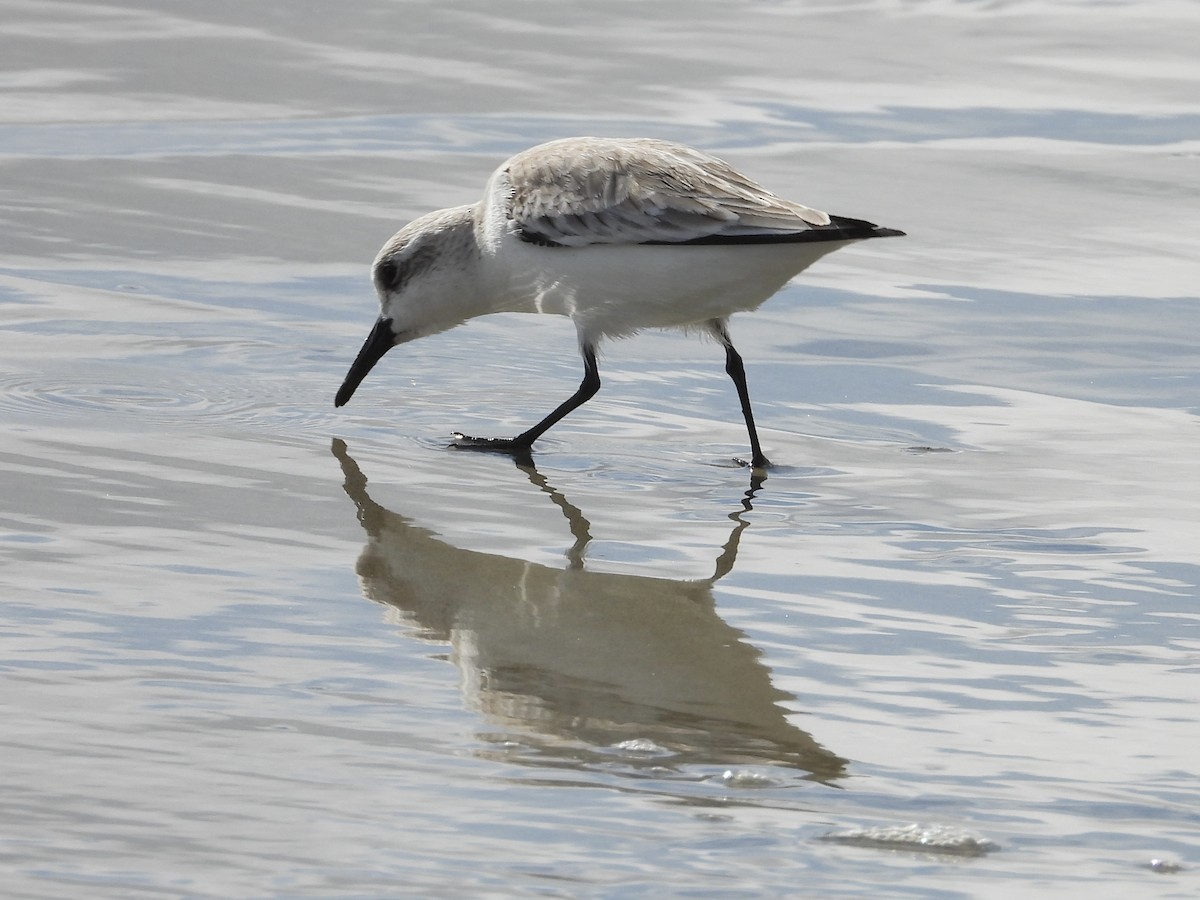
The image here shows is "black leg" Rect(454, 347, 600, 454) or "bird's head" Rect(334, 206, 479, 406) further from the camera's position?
"bird's head" Rect(334, 206, 479, 406)

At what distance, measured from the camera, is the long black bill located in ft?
21.7

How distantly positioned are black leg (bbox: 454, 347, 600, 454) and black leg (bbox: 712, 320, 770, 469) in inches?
17.8

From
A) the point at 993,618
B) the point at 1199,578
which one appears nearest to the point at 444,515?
the point at 993,618

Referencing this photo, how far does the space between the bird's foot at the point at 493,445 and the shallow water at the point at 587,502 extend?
0.11 metres

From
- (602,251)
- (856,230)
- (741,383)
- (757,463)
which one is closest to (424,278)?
(602,251)

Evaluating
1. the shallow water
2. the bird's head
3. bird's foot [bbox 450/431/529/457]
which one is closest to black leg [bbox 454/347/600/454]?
bird's foot [bbox 450/431/529/457]

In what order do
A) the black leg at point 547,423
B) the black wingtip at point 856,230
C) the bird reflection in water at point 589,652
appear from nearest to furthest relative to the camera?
1. the bird reflection in water at point 589,652
2. the black wingtip at point 856,230
3. the black leg at point 547,423

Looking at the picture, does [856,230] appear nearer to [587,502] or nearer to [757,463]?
[757,463]

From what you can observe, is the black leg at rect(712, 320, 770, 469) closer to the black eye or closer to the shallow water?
the shallow water

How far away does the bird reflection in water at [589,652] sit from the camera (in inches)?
151

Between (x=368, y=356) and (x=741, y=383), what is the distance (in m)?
1.35

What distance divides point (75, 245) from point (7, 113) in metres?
2.23

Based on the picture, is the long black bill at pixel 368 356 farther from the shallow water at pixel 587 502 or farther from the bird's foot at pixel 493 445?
the bird's foot at pixel 493 445

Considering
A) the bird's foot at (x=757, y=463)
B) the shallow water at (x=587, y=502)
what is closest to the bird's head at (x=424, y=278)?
the shallow water at (x=587, y=502)
